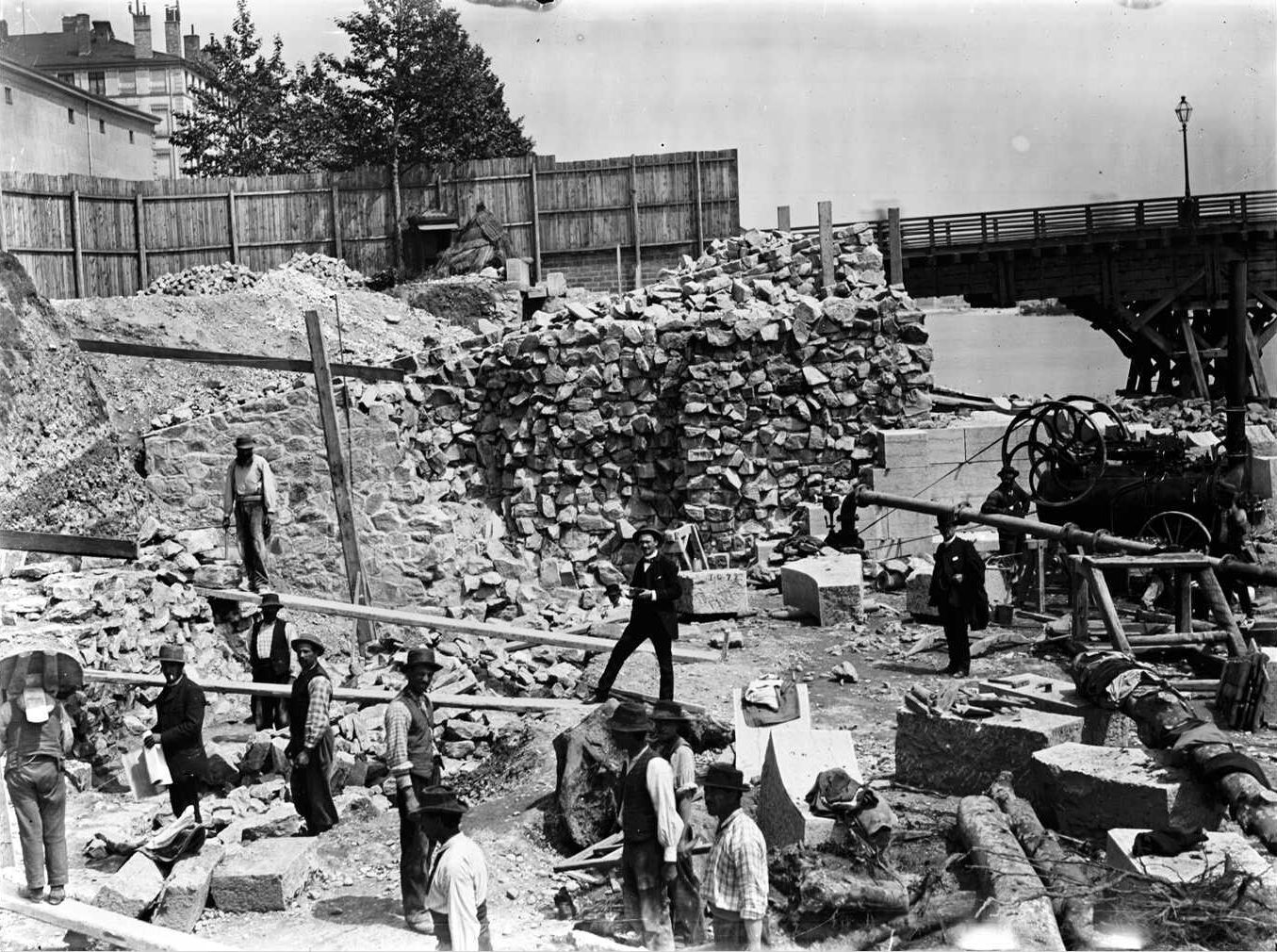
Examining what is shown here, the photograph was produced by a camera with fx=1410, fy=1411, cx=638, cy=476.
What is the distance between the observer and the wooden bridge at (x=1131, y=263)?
28.2 meters

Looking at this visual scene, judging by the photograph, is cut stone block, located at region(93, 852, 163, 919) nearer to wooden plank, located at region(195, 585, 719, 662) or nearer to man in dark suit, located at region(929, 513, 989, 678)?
wooden plank, located at region(195, 585, 719, 662)

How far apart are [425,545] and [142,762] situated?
21.2 ft

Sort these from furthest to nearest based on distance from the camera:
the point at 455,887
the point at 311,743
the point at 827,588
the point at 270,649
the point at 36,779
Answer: the point at 827,588
the point at 270,649
the point at 311,743
the point at 36,779
the point at 455,887

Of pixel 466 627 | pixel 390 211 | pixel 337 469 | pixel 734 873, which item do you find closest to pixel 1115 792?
pixel 734 873

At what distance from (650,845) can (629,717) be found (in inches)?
79.1

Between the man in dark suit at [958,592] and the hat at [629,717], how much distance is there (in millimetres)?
3369

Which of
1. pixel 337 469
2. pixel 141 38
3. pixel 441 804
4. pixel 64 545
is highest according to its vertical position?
pixel 141 38

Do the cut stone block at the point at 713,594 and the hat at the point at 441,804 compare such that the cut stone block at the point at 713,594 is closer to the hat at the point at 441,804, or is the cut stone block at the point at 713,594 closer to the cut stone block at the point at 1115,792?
the cut stone block at the point at 1115,792

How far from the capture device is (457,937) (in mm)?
6109

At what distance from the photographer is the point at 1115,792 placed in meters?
7.74

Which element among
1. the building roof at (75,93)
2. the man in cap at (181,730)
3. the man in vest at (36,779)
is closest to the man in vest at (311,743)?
the man in cap at (181,730)

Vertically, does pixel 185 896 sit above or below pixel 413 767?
below

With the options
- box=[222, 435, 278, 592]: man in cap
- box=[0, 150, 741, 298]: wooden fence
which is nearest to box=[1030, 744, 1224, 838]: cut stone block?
box=[222, 435, 278, 592]: man in cap

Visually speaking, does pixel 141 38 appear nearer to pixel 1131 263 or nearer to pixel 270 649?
pixel 1131 263
